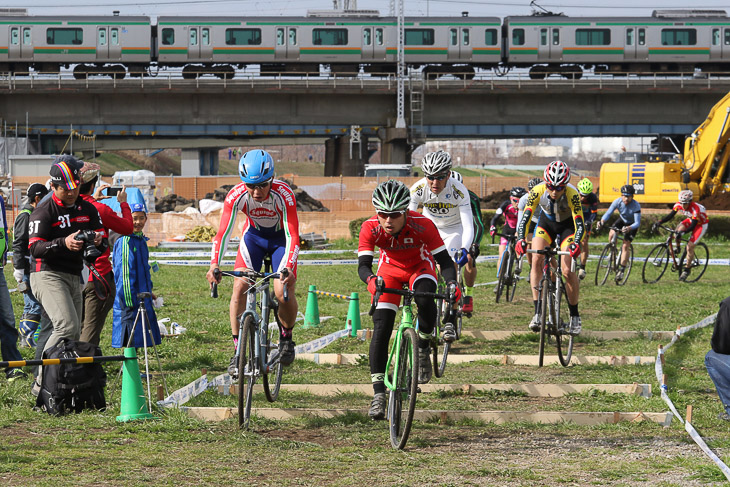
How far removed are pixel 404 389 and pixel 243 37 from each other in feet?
149

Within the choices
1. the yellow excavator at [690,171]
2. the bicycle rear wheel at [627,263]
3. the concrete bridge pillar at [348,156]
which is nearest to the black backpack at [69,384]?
the bicycle rear wheel at [627,263]

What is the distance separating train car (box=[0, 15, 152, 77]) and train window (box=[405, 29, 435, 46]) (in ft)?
45.1

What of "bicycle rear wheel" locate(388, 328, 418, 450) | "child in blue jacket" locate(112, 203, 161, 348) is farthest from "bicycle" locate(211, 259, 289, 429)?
"child in blue jacket" locate(112, 203, 161, 348)

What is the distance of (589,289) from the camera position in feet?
61.4

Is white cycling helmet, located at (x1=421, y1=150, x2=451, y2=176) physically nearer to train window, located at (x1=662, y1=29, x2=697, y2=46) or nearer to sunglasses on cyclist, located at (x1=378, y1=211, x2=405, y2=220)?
sunglasses on cyclist, located at (x1=378, y1=211, x2=405, y2=220)

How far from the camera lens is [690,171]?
108 feet

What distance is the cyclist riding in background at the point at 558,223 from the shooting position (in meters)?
10.5

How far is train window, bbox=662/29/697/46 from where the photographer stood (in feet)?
165

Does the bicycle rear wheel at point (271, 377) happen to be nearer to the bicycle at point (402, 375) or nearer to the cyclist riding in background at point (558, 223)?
the bicycle at point (402, 375)

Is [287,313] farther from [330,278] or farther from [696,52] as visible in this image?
[696,52]

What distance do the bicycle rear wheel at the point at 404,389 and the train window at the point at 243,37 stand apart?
45118mm

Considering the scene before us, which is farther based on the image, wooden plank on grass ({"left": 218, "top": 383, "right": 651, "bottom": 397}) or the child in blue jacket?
the child in blue jacket

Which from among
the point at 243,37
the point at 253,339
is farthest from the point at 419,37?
the point at 253,339

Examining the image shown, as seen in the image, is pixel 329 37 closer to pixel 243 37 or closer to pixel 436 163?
pixel 243 37
